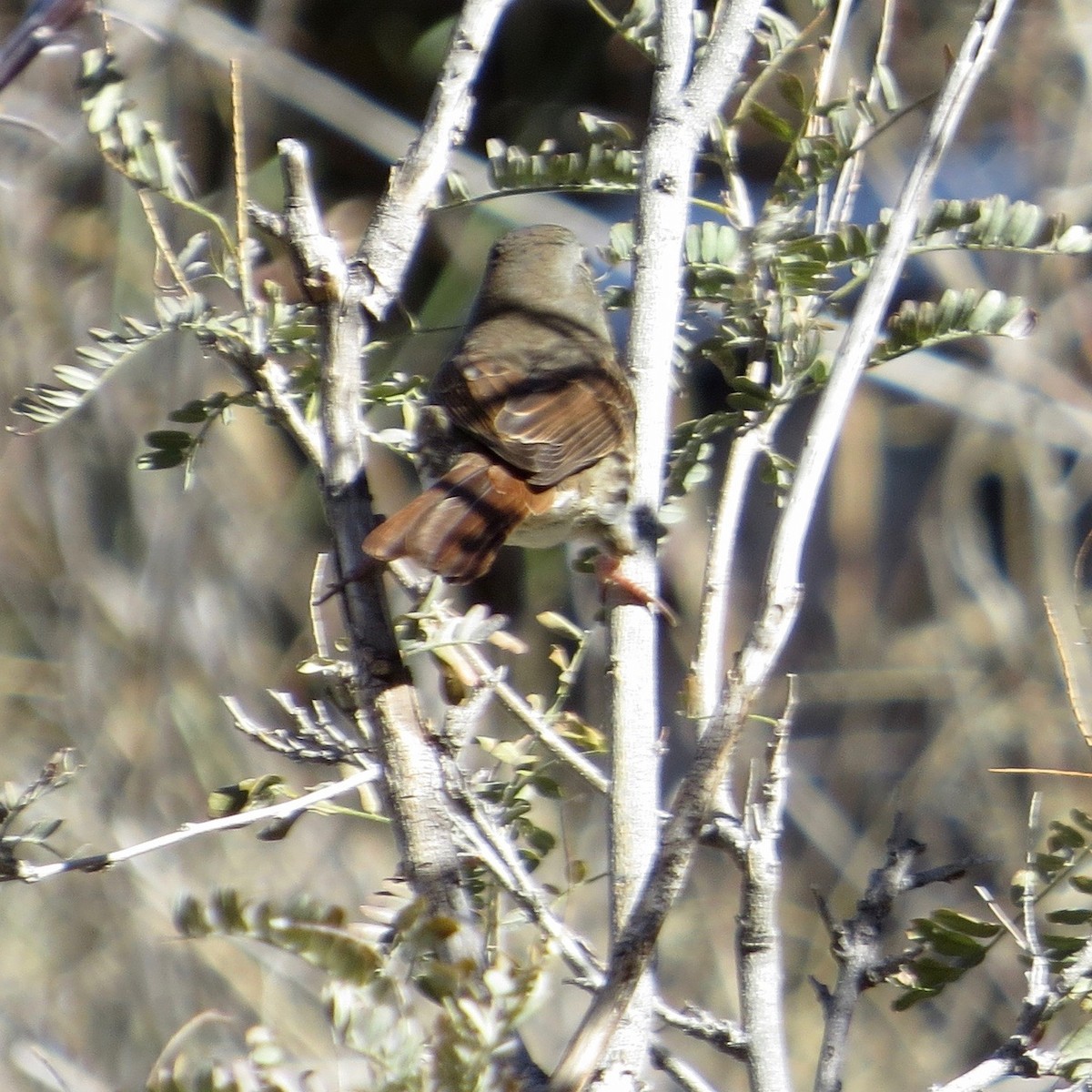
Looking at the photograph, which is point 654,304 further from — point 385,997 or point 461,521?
point 385,997

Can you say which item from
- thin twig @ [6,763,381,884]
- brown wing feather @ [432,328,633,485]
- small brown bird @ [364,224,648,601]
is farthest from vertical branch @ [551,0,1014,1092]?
brown wing feather @ [432,328,633,485]

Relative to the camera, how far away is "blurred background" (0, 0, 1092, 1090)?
494 centimetres

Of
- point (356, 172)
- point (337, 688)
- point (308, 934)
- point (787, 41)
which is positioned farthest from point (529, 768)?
point (356, 172)

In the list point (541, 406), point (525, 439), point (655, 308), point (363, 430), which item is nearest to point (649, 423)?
point (655, 308)

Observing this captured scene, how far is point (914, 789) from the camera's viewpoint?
5.34m

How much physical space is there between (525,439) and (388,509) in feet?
10.4

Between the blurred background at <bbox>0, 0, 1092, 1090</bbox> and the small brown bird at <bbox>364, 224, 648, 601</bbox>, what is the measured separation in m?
1.82

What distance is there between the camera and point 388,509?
18.6 feet

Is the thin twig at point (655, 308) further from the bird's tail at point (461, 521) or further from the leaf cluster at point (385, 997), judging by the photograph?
the leaf cluster at point (385, 997)

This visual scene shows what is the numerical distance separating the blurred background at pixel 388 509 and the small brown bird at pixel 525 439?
71.5 inches

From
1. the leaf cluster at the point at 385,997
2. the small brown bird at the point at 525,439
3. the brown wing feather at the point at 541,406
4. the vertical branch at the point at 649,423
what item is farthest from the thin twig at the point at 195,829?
the brown wing feather at the point at 541,406

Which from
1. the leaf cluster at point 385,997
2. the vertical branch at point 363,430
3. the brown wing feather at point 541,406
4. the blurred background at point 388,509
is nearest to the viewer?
the leaf cluster at point 385,997

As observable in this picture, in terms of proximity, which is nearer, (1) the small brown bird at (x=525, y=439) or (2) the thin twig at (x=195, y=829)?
(2) the thin twig at (x=195, y=829)

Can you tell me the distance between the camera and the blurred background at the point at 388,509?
16.2ft
